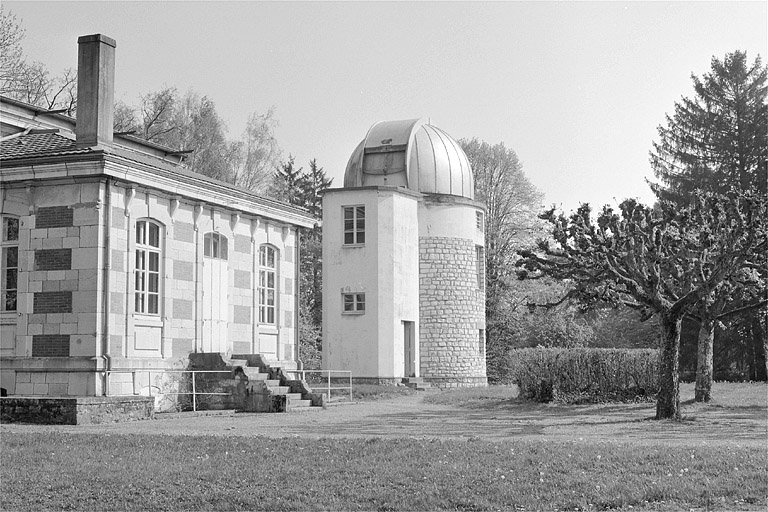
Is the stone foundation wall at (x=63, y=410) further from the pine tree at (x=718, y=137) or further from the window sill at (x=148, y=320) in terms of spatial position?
the pine tree at (x=718, y=137)

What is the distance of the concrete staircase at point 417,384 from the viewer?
124 ft

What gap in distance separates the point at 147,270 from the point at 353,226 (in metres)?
16.7

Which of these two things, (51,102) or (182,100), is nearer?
(51,102)

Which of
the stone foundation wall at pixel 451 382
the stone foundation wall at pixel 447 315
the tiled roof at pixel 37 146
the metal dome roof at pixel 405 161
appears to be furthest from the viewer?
the metal dome roof at pixel 405 161

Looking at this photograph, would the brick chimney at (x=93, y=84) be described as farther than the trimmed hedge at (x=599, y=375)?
No

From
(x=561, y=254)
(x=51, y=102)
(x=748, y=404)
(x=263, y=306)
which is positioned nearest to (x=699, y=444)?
(x=561, y=254)

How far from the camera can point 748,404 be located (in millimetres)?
23438

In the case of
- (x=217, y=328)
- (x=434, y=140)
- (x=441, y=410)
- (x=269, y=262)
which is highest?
(x=434, y=140)

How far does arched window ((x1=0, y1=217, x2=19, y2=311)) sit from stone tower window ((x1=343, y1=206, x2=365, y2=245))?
58.9 ft

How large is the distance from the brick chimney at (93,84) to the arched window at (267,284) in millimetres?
6164

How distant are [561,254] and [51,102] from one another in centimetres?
2708

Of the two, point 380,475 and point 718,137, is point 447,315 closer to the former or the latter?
point 718,137

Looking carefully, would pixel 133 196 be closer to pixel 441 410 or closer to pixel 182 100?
pixel 441 410

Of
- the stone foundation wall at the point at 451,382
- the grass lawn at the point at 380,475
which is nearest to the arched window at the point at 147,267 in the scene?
the grass lawn at the point at 380,475
